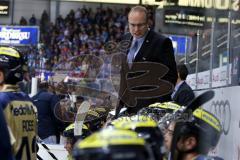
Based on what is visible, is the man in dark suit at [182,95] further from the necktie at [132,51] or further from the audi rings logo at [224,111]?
the necktie at [132,51]

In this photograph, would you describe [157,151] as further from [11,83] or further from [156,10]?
[156,10]

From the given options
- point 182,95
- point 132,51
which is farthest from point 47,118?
point 132,51

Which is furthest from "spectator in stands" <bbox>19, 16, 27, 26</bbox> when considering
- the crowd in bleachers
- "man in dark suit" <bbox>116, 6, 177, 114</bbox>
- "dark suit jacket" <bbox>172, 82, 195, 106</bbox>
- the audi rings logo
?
"man in dark suit" <bbox>116, 6, 177, 114</bbox>

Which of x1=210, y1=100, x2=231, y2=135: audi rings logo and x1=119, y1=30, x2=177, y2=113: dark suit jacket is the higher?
x1=119, y1=30, x2=177, y2=113: dark suit jacket

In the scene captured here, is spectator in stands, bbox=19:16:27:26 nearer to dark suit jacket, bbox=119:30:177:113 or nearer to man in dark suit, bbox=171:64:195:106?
man in dark suit, bbox=171:64:195:106

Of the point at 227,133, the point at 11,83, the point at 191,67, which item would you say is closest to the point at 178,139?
the point at 11,83

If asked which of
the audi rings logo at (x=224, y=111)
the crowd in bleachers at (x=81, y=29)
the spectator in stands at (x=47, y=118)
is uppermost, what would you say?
the crowd in bleachers at (x=81, y=29)

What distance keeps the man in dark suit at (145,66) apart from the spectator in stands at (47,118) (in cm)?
421

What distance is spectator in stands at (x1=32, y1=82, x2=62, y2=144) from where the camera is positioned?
9688mm

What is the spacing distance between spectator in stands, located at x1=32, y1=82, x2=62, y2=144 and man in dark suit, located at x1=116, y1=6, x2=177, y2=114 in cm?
421

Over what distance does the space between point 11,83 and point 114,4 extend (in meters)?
28.6

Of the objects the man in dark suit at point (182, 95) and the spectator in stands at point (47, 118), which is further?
the spectator in stands at point (47, 118)

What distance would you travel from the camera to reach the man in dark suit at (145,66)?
545 centimetres

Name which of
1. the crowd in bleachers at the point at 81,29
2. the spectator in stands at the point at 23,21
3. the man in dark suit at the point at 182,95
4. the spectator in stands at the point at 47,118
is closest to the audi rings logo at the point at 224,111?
the man in dark suit at the point at 182,95
